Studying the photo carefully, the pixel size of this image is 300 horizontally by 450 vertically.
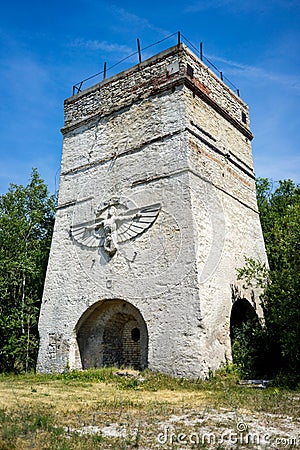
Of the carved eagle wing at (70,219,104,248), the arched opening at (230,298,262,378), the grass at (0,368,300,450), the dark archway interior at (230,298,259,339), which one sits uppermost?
the carved eagle wing at (70,219,104,248)

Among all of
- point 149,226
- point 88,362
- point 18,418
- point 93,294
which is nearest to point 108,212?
point 149,226

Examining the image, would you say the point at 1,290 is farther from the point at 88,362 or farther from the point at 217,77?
the point at 217,77

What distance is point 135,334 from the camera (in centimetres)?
1053

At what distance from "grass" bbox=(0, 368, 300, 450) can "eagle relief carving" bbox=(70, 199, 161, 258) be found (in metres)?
3.30

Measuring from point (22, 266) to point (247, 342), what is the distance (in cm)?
726

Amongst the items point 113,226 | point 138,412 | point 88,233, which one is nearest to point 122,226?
point 113,226

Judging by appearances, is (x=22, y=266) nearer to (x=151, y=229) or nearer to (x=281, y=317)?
(x=151, y=229)

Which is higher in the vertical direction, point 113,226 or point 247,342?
point 113,226

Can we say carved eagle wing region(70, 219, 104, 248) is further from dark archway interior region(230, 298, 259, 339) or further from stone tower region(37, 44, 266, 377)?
dark archway interior region(230, 298, 259, 339)

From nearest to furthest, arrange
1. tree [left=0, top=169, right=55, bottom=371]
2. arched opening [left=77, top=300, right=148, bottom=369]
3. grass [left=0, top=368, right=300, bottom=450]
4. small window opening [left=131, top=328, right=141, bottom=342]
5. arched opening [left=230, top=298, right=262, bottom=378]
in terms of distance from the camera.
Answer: grass [left=0, top=368, right=300, bottom=450] < arched opening [left=230, top=298, right=262, bottom=378] < arched opening [left=77, top=300, right=148, bottom=369] < small window opening [left=131, top=328, right=141, bottom=342] < tree [left=0, top=169, right=55, bottom=371]

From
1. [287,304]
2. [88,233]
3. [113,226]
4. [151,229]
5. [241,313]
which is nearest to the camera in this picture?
[287,304]

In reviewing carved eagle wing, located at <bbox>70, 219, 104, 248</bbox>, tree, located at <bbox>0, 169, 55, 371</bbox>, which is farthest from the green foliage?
tree, located at <bbox>0, 169, 55, 371</bbox>

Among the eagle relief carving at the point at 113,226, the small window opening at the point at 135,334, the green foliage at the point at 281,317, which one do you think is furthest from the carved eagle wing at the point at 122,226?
the green foliage at the point at 281,317

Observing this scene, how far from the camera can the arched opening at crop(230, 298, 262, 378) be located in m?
9.61
